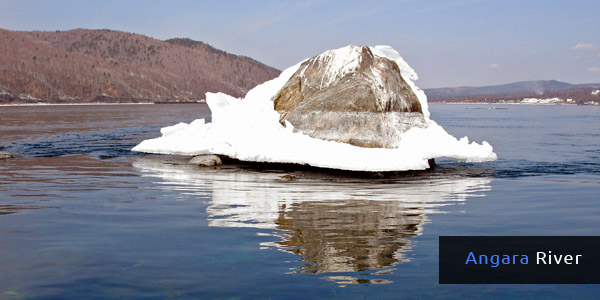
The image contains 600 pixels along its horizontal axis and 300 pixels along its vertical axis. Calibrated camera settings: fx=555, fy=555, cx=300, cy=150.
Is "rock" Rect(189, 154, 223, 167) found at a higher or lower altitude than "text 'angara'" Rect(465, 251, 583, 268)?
higher

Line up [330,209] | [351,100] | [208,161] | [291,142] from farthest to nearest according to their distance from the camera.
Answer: [351,100] < [208,161] < [291,142] < [330,209]

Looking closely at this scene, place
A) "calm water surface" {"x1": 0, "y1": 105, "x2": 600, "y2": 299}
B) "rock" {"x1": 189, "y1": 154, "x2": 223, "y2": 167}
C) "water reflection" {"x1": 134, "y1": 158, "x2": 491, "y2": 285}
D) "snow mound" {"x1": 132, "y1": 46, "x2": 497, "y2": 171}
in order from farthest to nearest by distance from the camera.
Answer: "rock" {"x1": 189, "y1": 154, "x2": 223, "y2": 167} → "snow mound" {"x1": 132, "y1": 46, "x2": 497, "y2": 171} → "water reflection" {"x1": 134, "y1": 158, "x2": 491, "y2": 285} → "calm water surface" {"x1": 0, "y1": 105, "x2": 600, "y2": 299}

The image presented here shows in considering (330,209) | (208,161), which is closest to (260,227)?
(330,209)

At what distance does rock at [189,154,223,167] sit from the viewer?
1709cm

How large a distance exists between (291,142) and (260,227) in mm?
8322

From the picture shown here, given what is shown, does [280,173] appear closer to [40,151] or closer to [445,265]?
[445,265]

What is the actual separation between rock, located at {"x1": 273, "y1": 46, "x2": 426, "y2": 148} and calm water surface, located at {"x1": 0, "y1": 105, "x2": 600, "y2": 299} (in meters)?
2.11

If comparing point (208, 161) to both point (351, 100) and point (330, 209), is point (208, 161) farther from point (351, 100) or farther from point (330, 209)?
point (330, 209)

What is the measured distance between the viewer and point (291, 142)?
1662 cm

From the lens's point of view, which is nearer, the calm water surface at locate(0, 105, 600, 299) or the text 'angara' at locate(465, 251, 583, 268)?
the calm water surface at locate(0, 105, 600, 299)

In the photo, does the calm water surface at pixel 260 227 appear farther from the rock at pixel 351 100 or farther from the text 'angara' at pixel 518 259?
the rock at pixel 351 100

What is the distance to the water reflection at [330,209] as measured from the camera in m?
6.84

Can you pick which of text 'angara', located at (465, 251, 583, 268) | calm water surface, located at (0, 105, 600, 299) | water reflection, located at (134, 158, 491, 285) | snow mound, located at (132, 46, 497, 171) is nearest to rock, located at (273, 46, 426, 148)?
snow mound, located at (132, 46, 497, 171)

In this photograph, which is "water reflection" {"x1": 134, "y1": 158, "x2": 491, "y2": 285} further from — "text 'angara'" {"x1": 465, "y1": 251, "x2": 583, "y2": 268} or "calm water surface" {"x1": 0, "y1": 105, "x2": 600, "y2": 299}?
"text 'angara'" {"x1": 465, "y1": 251, "x2": 583, "y2": 268}
